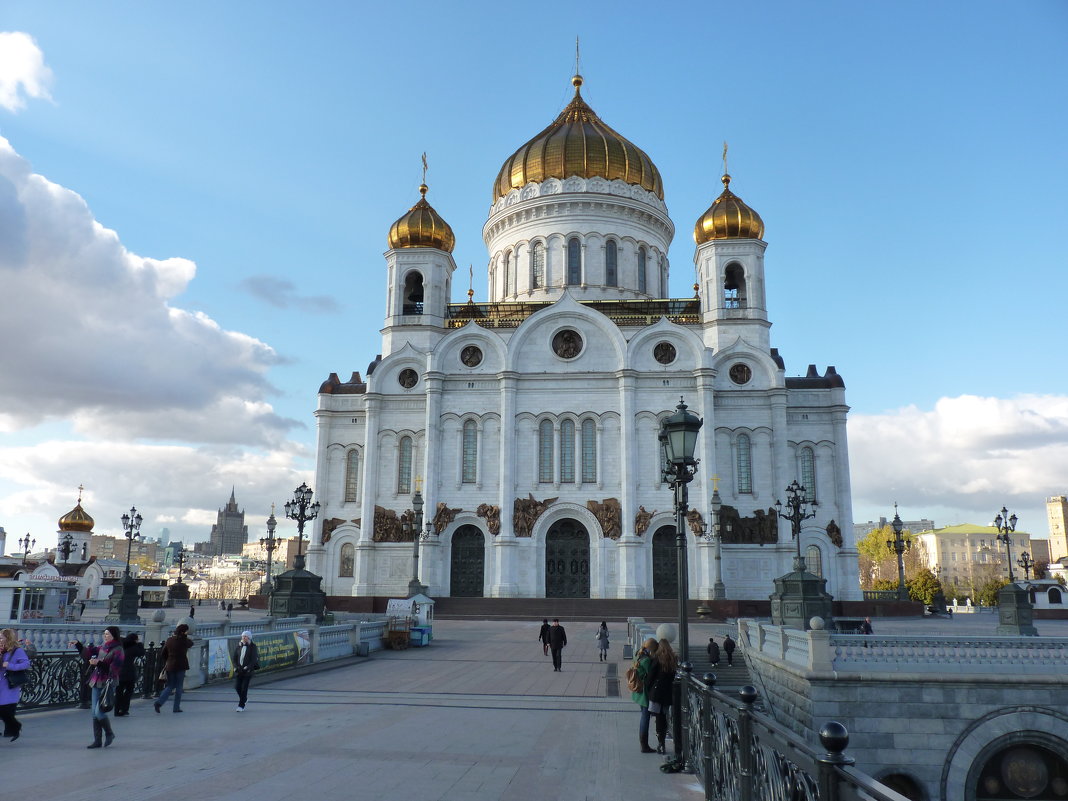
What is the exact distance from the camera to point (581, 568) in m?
38.5

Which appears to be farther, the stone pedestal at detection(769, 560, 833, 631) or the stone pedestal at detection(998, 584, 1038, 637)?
the stone pedestal at detection(998, 584, 1038, 637)

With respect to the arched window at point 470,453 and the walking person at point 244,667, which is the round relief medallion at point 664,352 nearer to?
the arched window at point 470,453

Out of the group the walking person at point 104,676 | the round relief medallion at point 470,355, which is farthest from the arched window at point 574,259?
the walking person at point 104,676

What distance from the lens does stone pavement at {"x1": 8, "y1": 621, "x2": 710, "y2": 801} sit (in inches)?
297

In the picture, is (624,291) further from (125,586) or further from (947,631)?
(125,586)

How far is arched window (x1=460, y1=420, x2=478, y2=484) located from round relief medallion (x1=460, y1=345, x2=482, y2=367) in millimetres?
3088

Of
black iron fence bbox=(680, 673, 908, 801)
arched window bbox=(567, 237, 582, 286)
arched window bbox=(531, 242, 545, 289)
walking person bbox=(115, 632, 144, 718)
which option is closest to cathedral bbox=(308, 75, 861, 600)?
arched window bbox=(567, 237, 582, 286)

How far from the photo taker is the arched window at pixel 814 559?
130 feet

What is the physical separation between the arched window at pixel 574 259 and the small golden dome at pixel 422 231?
658cm

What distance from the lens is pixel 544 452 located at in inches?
1567

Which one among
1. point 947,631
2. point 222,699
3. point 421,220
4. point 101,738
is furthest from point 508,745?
point 421,220

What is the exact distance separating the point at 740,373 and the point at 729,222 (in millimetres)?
8110

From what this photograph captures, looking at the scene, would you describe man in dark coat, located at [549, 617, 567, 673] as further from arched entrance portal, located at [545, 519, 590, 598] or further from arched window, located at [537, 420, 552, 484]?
arched window, located at [537, 420, 552, 484]

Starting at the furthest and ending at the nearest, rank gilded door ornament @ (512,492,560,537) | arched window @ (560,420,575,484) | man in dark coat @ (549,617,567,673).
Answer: arched window @ (560,420,575,484) < gilded door ornament @ (512,492,560,537) < man in dark coat @ (549,617,567,673)
